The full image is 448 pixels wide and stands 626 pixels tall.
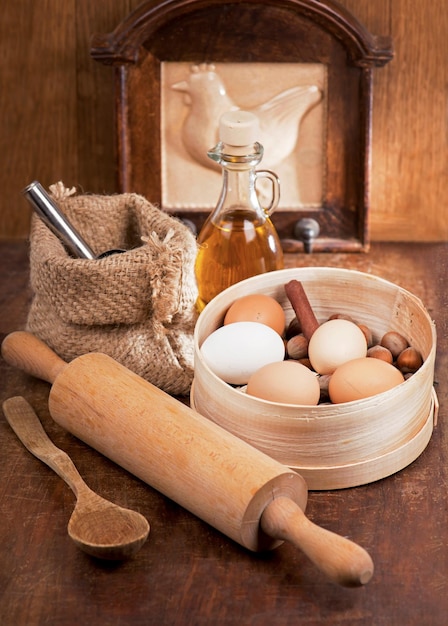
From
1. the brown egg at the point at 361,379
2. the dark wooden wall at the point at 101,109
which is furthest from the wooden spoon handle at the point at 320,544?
the dark wooden wall at the point at 101,109

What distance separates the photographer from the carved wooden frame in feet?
3.67

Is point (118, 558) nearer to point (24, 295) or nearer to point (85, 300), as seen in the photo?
point (85, 300)

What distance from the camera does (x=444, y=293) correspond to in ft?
3.62

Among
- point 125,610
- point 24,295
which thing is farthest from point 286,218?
point 125,610

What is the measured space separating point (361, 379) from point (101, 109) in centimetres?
69

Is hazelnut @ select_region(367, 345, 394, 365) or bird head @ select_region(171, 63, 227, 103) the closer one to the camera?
hazelnut @ select_region(367, 345, 394, 365)

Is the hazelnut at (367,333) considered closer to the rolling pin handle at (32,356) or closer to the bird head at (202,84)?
the rolling pin handle at (32,356)

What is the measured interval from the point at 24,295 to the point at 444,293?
524 mm

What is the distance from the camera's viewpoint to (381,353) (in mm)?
797

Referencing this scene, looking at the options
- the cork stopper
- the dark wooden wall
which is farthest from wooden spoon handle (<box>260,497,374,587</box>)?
the dark wooden wall

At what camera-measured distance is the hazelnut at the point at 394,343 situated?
2.66ft

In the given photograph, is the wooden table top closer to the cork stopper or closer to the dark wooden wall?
the cork stopper

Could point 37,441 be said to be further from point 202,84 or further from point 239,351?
point 202,84

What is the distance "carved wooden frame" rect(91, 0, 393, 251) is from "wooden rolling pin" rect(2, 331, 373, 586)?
45 centimetres
